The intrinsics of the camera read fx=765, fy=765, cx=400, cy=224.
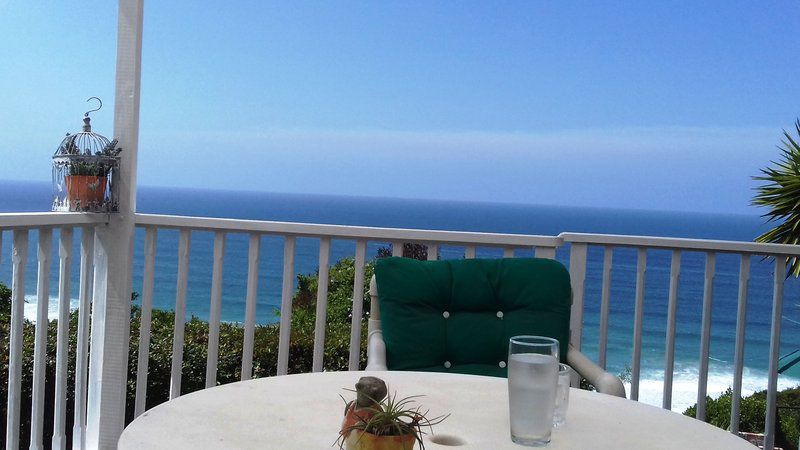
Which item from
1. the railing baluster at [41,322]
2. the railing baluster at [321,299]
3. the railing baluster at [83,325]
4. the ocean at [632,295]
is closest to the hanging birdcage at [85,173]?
the railing baluster at [83,325]

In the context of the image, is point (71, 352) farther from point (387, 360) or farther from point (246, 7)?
point (246, 7)

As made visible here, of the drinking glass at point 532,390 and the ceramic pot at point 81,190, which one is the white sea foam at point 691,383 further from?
the drinking glass at point 532,390

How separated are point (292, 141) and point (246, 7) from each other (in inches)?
222

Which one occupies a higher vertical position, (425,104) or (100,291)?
(425,104)

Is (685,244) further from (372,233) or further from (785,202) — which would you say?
(785,202)

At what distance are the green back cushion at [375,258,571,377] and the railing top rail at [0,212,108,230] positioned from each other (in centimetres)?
123

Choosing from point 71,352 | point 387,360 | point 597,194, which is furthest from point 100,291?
point 597,194

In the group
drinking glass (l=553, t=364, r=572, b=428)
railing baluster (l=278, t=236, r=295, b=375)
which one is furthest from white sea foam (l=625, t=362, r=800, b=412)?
drinking glass (l=553, t=364, r=572, b=428)

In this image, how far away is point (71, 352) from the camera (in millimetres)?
6387

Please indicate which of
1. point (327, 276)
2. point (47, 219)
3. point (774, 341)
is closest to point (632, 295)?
point (774, 341)

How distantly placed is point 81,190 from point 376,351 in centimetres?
151

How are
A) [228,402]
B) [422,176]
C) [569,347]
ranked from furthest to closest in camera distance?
[422,176] < [569,347] < [228,402]

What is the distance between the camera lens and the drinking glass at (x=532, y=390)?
3.51ft

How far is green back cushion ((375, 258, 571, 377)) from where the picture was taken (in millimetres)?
2121
